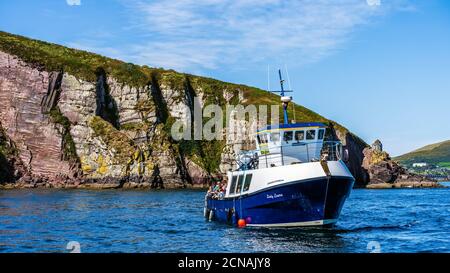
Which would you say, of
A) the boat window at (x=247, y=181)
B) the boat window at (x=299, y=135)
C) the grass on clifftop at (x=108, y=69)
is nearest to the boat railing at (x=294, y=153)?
the boat window at (x=299, y=135)

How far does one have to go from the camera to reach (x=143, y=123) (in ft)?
457

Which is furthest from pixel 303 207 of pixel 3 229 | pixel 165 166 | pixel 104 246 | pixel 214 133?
pixel 214 133

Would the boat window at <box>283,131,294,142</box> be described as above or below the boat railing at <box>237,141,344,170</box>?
above

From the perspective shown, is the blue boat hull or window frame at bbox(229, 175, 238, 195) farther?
window frame at bbox(229, 175, 238, 195)

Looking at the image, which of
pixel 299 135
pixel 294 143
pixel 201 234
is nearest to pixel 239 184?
pixel 201 234

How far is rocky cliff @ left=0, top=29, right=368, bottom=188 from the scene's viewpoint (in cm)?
12219

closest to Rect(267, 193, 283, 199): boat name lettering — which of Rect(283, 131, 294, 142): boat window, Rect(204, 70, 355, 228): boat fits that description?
Rect(204, 70, 355, 228): boat

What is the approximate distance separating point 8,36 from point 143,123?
151 ft

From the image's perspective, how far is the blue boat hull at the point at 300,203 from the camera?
3481 centimetres

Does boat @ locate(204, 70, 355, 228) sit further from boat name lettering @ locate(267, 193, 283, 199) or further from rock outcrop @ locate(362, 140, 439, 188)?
rock outcrop @ locate(362, 140, 439, 188)

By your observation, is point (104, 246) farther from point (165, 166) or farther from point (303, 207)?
point (165, 166)

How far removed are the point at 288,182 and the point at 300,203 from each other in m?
1.80

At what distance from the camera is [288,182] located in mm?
34844

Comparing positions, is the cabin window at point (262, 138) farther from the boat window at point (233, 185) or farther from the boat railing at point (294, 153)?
the boat window at point (233, 185)
